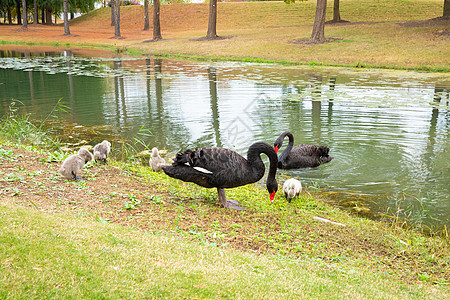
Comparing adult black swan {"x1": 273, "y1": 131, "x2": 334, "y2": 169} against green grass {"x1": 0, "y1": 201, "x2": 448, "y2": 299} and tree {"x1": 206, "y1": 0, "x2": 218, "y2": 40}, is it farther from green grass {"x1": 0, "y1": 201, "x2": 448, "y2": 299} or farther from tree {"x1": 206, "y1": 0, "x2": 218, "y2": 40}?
tree {"x1": 206, "y1": 0, "x2": 218, "y2": 40}

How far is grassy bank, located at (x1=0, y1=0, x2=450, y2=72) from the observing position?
2478cm

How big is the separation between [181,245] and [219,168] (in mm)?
1724

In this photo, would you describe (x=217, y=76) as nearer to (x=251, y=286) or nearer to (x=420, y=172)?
(x=420, y=172)

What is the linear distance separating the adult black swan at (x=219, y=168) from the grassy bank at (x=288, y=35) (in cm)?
1925

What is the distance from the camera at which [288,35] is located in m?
35.2

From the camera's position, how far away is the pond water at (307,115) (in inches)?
296


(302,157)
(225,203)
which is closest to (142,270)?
(225,203)

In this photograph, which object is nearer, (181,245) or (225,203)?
(181,245)

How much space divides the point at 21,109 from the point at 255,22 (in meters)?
45.9

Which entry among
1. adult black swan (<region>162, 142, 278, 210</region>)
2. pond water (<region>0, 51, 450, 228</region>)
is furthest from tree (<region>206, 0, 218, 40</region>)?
adult black swan (<region>162, 142, 278, 210</region>)

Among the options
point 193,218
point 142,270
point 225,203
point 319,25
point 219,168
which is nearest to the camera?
point 142,270

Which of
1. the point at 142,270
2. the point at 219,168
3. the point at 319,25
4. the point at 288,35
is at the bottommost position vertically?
the point at 142,270

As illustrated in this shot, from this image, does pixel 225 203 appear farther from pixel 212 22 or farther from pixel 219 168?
pixel 212 22

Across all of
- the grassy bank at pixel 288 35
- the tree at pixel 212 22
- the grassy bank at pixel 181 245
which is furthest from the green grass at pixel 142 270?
the tree at pixel 212 22
